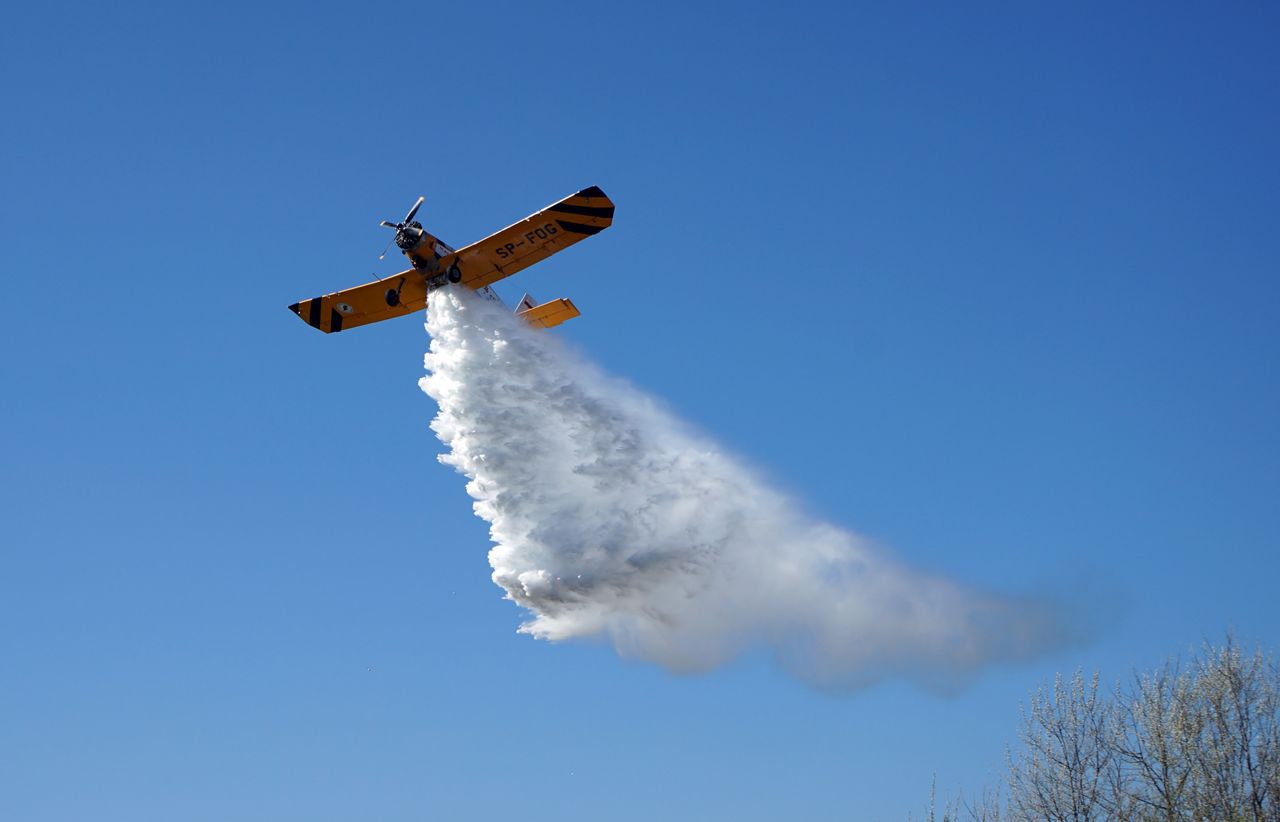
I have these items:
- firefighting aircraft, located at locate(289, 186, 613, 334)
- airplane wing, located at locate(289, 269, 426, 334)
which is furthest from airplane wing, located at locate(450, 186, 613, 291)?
airplane wing, located at locate(289, 269, 426, 334)

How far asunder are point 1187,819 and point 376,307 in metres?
23.6

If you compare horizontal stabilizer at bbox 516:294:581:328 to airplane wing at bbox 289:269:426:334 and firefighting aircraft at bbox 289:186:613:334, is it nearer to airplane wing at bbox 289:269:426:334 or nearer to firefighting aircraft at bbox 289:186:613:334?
firefighting aircraft at bbox 289:186:613:334

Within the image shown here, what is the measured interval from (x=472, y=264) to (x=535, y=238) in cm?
193

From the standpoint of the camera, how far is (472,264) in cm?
3909

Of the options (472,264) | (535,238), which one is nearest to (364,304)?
(472,264)

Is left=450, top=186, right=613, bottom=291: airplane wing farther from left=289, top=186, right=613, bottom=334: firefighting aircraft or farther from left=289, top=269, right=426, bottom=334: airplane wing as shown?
left=289, top=269, right=426, bottom=334: airplane wing

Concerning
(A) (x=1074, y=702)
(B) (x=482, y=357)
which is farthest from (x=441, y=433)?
(A) (x=1074, y=702)

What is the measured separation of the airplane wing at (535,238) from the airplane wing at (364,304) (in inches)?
72.9

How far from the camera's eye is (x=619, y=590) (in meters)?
38.4

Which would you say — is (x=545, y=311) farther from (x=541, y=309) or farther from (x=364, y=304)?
(x=364, y=304)

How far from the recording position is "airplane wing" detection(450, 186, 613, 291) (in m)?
37.5

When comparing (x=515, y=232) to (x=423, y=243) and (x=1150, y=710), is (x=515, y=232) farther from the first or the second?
(x=1150, y=710)

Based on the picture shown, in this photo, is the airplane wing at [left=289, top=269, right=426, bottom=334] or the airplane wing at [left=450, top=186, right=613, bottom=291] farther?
the airplane wing at [left=289, top=269, right=426, bottom=334]

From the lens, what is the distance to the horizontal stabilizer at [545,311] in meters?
41.2
